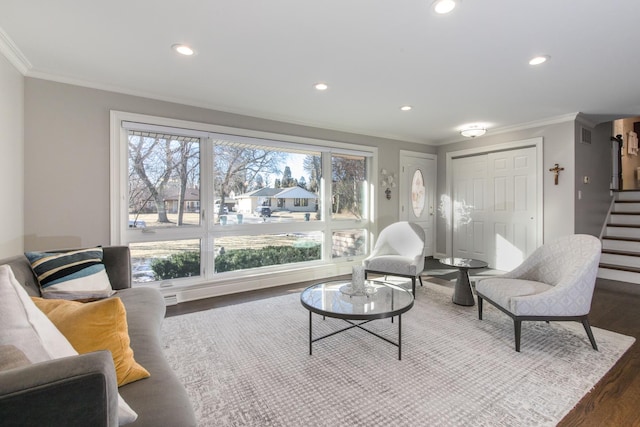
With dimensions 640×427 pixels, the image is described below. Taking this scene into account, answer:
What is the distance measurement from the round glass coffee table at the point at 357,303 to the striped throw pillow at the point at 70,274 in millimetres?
1485

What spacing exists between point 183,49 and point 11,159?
172 centimetres

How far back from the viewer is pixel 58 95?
294 centimetres

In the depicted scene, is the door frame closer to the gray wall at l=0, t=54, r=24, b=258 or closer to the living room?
the living room

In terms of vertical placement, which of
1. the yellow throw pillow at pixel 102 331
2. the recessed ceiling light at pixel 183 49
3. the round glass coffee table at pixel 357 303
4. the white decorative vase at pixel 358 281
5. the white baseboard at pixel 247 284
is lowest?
the white baseboard at pixel 247 284

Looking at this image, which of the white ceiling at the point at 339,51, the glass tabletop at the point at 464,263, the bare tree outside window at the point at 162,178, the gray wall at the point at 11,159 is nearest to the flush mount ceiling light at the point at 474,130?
the white ceiling at the point at 339,51

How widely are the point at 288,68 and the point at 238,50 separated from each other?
489 millimetres

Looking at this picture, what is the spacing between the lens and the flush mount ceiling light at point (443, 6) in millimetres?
1854

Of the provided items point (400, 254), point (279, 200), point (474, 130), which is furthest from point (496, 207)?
point (279, 200)

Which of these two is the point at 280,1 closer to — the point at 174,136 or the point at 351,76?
the point at 351,76

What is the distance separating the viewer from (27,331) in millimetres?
909

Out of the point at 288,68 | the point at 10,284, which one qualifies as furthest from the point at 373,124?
the point at 10,284

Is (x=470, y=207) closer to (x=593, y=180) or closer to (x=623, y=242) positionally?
(x=593, y=180)

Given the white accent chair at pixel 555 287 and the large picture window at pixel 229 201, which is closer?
the white accent chair at pixel 555 287

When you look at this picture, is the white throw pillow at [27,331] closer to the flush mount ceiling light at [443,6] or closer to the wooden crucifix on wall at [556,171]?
the flush mount ceiling light at [443,6]
